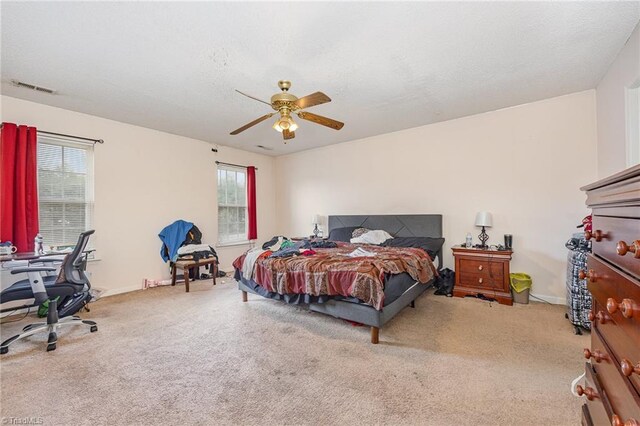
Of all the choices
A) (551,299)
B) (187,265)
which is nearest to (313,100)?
(187,265)

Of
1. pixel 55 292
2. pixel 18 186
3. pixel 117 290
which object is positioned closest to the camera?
pixel 55 292

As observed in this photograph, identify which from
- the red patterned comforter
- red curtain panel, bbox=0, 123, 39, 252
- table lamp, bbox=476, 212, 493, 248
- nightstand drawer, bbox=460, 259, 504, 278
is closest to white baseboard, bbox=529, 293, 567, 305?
Answer: nightstand drawer, bbox=460, 259, 504, 278

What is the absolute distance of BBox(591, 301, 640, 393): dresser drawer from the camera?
0.62m

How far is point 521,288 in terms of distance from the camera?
142 inches

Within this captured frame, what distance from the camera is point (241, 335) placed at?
2.77 m

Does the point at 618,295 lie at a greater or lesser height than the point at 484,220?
lesser

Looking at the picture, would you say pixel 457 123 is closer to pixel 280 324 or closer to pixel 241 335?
pixel 280 324

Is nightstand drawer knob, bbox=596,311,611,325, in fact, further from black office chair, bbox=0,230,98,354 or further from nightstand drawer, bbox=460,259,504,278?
black office chair, bbox=0,230,98,354

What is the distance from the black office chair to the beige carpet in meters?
0.12

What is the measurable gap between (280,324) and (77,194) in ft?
12.0

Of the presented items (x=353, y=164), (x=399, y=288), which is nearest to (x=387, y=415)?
(x=399, y=288)

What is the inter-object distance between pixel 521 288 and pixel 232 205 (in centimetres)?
539

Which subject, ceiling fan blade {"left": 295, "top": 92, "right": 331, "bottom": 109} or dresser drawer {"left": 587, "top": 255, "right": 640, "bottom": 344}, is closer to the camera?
dresser drawer {"left": 587, "top": 255, "right": 640, "bottom": 344}

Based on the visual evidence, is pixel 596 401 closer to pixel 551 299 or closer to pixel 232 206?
pixel 551 299
